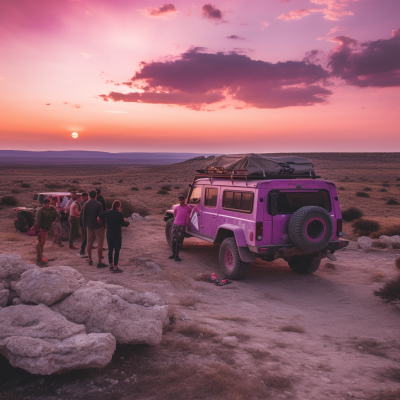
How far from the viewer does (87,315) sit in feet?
14.8

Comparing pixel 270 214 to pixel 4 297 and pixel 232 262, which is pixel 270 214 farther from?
pixel 4 297

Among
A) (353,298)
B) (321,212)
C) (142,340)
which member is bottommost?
(353,298)

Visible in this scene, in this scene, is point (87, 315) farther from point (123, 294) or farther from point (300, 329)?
point (300, 329)

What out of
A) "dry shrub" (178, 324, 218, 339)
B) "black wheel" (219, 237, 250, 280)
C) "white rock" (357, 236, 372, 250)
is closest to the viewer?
"dry shrub" (178, 324, 218, 339)

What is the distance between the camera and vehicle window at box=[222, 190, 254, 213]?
7625mm

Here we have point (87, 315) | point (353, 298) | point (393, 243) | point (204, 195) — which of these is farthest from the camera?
point (393, 243)

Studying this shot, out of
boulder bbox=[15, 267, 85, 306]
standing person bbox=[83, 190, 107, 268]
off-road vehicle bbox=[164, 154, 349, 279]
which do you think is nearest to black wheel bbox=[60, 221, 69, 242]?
standing person bbox=[83, 190, 107, 268]

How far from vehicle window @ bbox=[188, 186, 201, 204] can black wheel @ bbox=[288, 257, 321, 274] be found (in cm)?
298

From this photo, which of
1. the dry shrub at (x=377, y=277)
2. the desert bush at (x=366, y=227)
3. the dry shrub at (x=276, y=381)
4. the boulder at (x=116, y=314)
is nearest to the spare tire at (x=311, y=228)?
the dry shrub at (x=377, y=277)

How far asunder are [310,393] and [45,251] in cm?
889

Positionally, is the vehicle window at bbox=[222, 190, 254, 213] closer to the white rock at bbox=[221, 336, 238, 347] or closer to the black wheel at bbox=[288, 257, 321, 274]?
the black wheel at bbox=[288, 257, 321, 274]

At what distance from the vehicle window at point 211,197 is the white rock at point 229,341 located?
465 centimetres

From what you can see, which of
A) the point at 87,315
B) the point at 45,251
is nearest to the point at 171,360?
the point at 87,315

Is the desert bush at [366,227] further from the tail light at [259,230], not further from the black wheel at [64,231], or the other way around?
the black wheel at [64,231]
